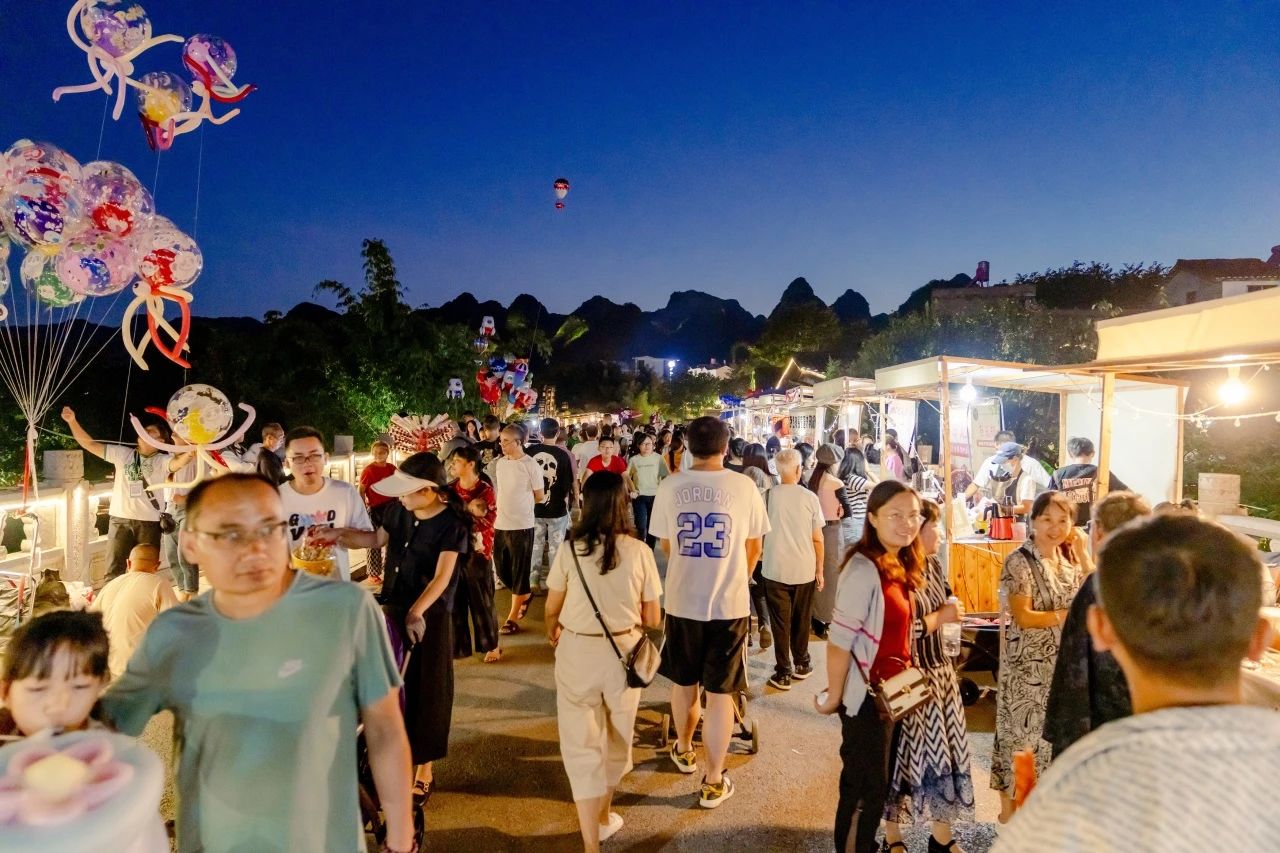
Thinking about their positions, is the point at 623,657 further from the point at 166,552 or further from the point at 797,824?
the point at 166,552

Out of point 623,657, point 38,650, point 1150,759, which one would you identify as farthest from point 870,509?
point 38,650

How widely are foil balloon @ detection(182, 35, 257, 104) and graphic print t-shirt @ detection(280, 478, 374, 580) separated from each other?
12.4 feet

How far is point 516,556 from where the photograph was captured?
22.9 feet

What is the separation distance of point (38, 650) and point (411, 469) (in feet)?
6.94

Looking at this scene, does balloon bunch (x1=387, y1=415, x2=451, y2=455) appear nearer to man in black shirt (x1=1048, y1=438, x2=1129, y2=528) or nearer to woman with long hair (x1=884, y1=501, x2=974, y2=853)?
man in black shirt (x1=1048, y1=438, x2=1129, y2=528)

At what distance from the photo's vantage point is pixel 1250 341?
15.0ft

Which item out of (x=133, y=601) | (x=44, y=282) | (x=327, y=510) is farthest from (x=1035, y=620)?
(x=44, y=282)

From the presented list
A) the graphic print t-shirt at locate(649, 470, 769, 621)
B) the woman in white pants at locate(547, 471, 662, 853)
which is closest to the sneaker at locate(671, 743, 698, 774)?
the woman in white pants at locate(547, 471, 662, 853)

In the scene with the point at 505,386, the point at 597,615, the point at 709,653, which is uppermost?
the point at 505,386

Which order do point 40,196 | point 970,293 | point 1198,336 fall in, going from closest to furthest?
point 1198,336, point 40,196, point 970,293

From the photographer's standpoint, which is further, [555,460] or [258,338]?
[258,338]

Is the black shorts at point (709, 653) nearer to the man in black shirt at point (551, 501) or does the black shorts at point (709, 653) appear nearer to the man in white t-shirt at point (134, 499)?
the man in black shirt at point (551, 501)

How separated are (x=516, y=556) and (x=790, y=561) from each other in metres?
2.92

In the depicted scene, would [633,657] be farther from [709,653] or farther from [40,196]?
[40,196]
